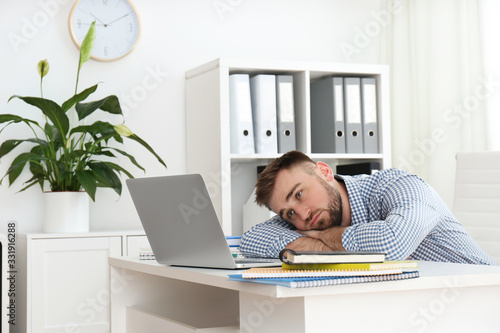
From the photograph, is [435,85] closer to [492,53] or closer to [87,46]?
[492,53]

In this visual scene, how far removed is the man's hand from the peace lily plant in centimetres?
125

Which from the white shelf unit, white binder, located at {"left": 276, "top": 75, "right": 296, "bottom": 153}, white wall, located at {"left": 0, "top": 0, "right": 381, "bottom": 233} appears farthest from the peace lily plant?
white binder, located at {"left": 276, "top": 75, "right": 296, "bottom": 153}

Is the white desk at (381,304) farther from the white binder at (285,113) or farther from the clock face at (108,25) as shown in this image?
the clock face at (108,25)

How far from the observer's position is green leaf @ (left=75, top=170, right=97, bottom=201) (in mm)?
2775

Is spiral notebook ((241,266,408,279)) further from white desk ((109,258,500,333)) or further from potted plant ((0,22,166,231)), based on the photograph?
potted plant ((0,22,166,231))

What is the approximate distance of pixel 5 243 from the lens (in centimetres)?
274

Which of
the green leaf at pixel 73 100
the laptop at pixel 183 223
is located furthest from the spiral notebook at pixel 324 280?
the green leaf at pixel 73 100

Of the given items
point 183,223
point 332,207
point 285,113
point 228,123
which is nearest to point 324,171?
point 332,207

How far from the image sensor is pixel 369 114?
3340mm

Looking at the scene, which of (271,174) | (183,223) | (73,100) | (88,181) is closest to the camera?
(183,223)

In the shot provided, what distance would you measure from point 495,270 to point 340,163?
234 centimetres

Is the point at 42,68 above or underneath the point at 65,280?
above

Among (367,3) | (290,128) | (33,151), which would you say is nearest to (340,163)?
(290,128)

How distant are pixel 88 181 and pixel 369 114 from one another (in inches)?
55.9
